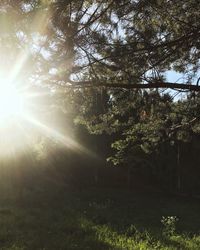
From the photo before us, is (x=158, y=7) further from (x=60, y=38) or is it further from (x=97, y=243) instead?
(x=97, y=243)

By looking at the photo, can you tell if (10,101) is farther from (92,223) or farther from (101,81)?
(92,223)

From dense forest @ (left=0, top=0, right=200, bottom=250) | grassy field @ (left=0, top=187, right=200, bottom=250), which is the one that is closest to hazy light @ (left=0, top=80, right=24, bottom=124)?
dense forest @ (left=0, top=0, right=200, bottom=250)

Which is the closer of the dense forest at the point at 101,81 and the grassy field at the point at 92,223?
the dense forest at the point at 101,81

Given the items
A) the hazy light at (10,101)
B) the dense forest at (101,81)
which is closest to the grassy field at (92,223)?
the dense forest at (101,81)

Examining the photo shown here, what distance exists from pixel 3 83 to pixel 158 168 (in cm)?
2488

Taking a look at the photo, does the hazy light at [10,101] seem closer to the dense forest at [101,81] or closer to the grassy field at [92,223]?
the dense forest at [101,81]

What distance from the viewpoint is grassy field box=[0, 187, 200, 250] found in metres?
10.4

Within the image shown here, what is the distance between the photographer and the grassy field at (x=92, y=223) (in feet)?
34.1

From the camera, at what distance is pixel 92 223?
13430 millimetres

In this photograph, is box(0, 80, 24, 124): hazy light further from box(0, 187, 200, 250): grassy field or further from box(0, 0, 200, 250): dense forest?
box(0, 187, 200, 250): grassy field

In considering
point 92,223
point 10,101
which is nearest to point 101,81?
point 10,101

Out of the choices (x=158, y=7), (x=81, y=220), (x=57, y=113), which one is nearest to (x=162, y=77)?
(x=158, y=7)

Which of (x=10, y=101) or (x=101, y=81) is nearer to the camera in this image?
(x=10, y=101)

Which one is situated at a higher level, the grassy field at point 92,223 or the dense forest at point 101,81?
the dense forest at point 101,81
